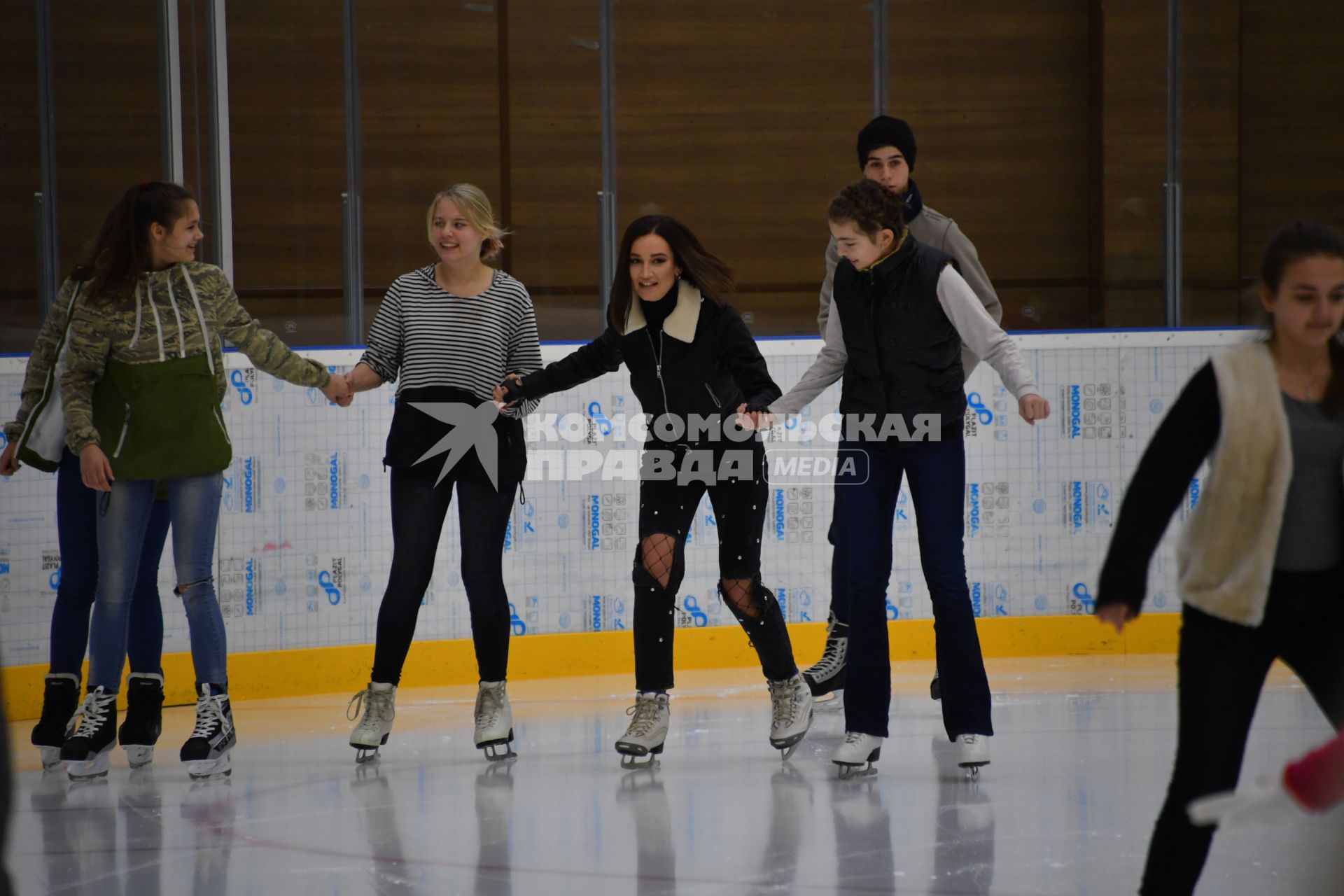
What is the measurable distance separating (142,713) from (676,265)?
174 cm

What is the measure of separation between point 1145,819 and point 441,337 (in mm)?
2050

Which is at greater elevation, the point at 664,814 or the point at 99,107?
the point at 99,107

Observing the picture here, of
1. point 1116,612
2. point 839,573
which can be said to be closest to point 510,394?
point 839,573

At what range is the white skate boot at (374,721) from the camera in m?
3.72

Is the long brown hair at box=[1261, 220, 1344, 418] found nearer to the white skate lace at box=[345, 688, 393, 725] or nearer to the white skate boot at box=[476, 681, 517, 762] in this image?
the white skate boot at box=[476, 681, 517, 762]

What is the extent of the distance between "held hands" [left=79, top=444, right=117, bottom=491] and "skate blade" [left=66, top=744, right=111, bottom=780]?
670 millimetres

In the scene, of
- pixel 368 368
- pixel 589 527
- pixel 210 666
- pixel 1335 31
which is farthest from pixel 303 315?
pixel 1335 31

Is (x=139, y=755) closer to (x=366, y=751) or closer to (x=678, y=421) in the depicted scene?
(x=366, y=751)

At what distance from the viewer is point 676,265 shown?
11.7 ft

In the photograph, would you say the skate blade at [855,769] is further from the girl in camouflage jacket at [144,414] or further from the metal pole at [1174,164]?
the metal pole at [1174,164]

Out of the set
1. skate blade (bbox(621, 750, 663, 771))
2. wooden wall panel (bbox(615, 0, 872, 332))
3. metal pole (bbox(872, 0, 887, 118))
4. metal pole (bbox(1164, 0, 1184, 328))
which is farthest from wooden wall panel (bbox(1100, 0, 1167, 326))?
skate blade (bbox(621, 750, 663, 771))

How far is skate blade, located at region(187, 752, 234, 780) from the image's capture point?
3.56 meters

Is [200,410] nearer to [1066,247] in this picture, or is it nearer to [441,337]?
[441,337]

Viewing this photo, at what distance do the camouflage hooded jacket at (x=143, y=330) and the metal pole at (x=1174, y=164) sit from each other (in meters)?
4.00
